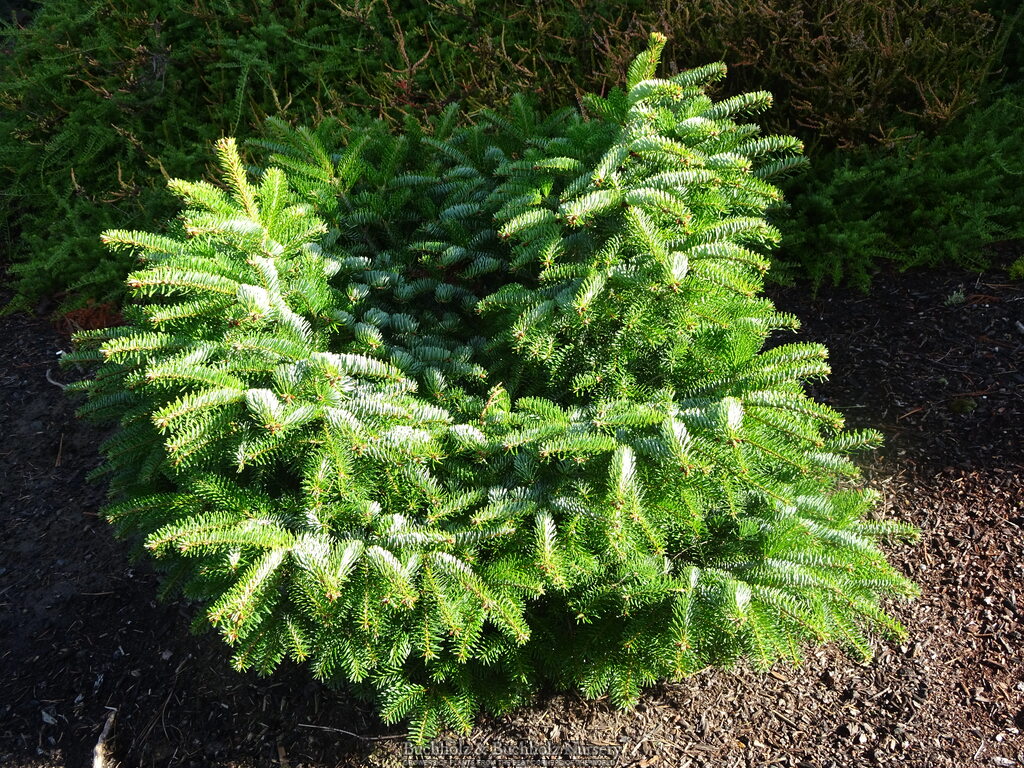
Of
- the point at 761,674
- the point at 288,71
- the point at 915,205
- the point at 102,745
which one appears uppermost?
the point at 288,71

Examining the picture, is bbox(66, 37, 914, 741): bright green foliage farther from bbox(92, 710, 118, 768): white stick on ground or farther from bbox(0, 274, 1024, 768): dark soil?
bbox(92, 710, 118, 768): white stick on ground

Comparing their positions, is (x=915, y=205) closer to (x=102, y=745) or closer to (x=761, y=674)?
(x=761, y=674)

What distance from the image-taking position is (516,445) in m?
2.12

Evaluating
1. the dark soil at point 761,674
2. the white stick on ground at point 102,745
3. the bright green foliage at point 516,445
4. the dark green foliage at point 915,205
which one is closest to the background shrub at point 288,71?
the dark green foliage at point 915,205

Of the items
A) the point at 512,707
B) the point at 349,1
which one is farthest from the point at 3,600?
the point at 349,1

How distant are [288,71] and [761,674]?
460 cm

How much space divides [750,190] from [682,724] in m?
1.81

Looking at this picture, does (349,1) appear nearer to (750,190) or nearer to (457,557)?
(750,190)

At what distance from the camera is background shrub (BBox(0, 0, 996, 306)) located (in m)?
4.12

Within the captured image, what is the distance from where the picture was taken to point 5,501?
12.2 feet

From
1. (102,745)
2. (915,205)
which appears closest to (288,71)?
(915,205)

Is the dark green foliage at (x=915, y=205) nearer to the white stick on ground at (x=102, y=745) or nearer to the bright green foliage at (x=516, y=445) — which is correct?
the bright green foliage at (x=516, y=445)

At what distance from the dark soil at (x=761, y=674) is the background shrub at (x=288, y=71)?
4.61 ft

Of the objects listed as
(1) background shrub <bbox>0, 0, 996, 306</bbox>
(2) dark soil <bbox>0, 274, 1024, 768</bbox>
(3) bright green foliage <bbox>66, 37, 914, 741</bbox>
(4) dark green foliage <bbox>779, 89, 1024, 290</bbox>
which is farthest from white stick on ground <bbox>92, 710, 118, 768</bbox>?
(4) dark green foliage <bbox>779, 89, 1024, 290</bbox>
